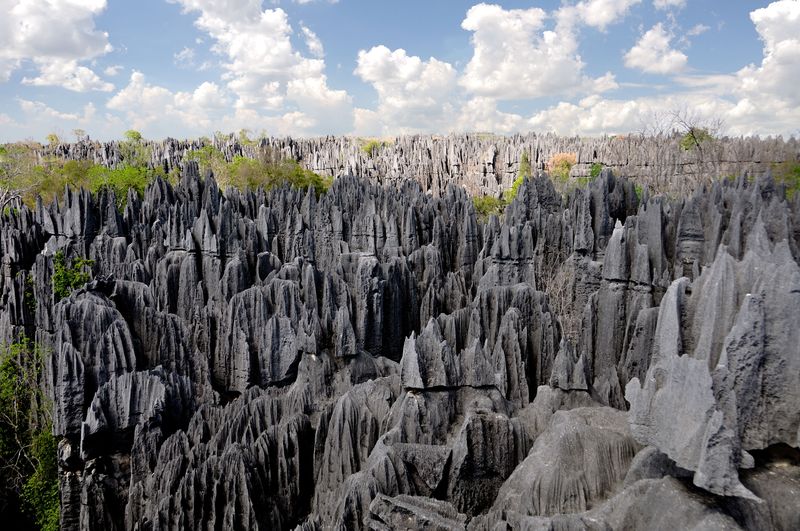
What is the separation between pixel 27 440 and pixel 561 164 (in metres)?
39.1

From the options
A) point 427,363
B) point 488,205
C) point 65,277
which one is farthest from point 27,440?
point 488,205

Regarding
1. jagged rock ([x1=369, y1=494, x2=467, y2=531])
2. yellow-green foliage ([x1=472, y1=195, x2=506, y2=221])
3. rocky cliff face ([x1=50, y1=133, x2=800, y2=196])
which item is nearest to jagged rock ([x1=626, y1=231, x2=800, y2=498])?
jagged rock ([x1=369, y1=494, x2=467, y2=531])

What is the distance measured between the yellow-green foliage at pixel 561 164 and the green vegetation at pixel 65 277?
3141cm

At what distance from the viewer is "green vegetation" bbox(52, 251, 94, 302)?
1855cm

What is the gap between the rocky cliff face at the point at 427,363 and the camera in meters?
5.35

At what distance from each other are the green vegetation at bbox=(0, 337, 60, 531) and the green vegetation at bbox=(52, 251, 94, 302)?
2092 millimetres

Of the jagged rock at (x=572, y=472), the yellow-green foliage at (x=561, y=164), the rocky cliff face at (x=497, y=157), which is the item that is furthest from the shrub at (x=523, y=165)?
the jagged rock at (x=572, y=472)

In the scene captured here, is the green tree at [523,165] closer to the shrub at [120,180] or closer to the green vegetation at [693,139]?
the green vegetation at [693,139]

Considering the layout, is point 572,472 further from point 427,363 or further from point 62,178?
point 62,178

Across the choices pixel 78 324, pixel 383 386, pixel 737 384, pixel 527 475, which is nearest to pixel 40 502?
pixel 78 324

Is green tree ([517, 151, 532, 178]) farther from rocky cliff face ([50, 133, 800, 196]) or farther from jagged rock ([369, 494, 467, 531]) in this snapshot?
jagged rock ([369, 494, 467, 531])

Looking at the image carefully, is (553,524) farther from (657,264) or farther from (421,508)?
(657,264)

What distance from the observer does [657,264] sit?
1345 cm

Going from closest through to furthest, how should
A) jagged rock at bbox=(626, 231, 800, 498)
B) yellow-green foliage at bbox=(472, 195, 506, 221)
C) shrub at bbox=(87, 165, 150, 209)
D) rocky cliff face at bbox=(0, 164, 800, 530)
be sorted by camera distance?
jagged rock at bbox=(626, 231, 800, 498) < rocky cliff face at bbox=(0, 164, 800, 530) < shrub at bbox=(87, 165, 150, 209) < yellow-green foliage at bbox=(472, 195, 506, 221)
